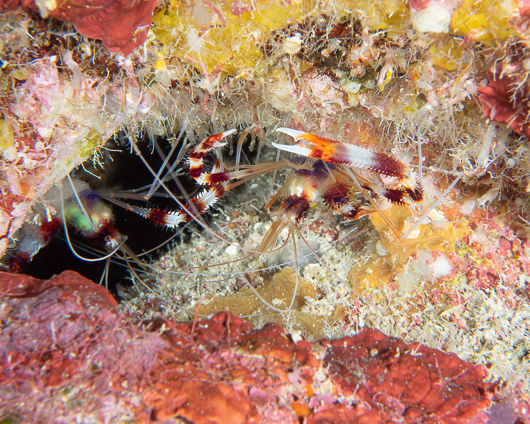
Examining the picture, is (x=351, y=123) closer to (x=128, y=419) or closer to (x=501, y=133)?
(x=501, y=133)

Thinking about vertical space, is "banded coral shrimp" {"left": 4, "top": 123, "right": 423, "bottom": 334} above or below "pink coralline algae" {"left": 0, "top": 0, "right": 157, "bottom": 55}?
below

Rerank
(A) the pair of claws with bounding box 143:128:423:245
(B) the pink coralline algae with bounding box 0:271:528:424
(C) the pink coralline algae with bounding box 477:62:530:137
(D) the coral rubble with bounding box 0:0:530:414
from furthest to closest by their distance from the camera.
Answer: (A) the pair of claws with bounding box 143:128:423:245, (C) the pink coralline algae with bounding box 477:62:530:137, (D) the coral rubble with bounding box 0:0:530:414, (B) the pink coralline algae with bounding box 0:271:528:424

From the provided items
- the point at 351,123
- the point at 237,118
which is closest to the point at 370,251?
the point at 351,123

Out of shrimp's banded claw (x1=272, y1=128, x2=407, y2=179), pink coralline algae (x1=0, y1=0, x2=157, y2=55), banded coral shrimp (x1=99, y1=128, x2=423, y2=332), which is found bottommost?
banded coral shrimp (x1=99, y1=128, x2=423, y2=332)

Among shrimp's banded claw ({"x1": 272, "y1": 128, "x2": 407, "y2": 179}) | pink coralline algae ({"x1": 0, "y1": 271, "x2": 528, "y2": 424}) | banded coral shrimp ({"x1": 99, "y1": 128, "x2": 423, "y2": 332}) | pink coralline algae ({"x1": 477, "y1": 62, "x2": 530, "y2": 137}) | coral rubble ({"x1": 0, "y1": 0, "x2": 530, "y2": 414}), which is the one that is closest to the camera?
pink coralline algae ({"x1": 0, "y1": 271, "x2": 528, "y2": 424})

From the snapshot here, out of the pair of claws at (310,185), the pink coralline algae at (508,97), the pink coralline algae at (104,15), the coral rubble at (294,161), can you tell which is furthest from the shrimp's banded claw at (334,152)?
the pink coralline algae at (104,15)

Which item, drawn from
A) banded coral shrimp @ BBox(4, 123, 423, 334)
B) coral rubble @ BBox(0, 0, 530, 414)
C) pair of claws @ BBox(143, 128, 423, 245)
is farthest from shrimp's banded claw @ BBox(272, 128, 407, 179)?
coral rubble @ BBox(0, 0, 530, 414)

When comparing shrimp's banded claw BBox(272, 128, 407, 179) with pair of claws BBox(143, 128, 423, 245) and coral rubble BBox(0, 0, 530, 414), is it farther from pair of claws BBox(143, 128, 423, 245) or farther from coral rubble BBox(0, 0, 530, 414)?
coral rubble BBox(0, 0, 530, 414)
